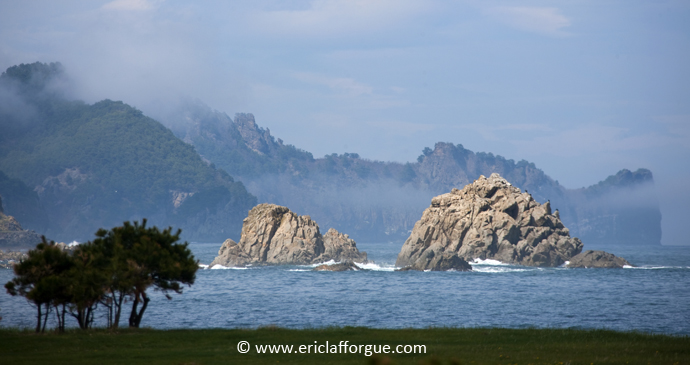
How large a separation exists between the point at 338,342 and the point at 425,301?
40.9 meters

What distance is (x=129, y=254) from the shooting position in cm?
4141

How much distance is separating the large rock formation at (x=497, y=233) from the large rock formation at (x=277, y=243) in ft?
72.4

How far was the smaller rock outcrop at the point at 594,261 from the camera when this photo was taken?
132 meters

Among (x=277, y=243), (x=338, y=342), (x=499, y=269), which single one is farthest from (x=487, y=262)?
(x=338, y=342)

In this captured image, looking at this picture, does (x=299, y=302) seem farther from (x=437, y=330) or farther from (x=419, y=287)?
(x=437, y=330)

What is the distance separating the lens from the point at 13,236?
545 feet

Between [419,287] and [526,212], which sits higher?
[526,212]

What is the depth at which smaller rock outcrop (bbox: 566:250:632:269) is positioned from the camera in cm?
13238

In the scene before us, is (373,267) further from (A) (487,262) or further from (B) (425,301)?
(B) (425,301)

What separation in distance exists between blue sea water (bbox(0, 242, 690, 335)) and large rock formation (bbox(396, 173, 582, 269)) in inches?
557

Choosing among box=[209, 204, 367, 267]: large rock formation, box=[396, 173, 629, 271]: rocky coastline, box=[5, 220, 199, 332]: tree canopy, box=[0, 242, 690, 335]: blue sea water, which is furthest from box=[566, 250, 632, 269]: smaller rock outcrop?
box=[5, 220, 199, 332]: tree canopy

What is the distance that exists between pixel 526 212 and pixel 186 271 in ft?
349

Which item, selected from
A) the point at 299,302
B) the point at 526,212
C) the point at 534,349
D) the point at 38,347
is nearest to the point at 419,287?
the point at 299,302

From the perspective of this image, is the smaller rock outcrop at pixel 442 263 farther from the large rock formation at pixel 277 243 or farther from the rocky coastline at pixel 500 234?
A: the large rock formation at pixel 277 243
